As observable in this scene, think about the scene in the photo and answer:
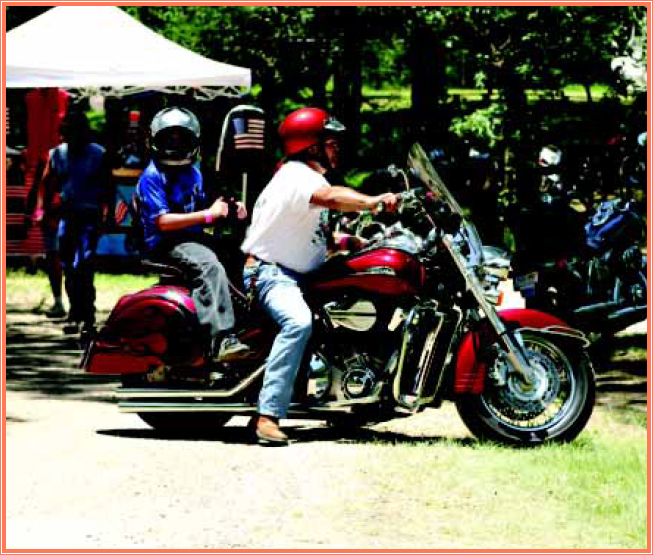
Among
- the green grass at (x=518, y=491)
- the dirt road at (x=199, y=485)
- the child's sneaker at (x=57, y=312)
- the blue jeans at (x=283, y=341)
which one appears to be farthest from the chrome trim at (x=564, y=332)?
the child's sneaker at (x=57, y=312)

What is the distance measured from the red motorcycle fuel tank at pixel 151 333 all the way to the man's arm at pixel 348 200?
1.01 m

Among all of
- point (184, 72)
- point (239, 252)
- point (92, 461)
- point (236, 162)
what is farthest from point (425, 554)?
point (184, 72)

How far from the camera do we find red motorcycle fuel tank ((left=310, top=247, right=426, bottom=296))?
8969 mm

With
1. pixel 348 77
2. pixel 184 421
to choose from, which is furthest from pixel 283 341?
pixel 348 77

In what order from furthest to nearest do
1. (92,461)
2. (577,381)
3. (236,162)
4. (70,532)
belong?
(236,162)
(577,381)
(92,461)
(70,532)

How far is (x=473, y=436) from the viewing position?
920cm

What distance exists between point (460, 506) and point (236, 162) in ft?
21.1

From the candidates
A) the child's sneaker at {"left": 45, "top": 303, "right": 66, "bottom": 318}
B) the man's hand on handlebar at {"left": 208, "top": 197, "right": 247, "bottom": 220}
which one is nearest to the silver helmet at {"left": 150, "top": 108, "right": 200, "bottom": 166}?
the man's hand on handlebar at {"left": 208, "top": 197, "right": 247, "bottom": 220}

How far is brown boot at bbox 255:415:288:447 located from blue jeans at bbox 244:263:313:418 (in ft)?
0.12

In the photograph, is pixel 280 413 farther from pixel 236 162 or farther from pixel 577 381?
pixel 236 162

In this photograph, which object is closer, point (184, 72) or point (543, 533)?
point (543, 533)

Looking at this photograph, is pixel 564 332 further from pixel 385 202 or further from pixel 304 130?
pixel 304 130

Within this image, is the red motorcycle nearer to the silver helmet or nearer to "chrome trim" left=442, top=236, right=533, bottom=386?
"chrome trim" left=442, top=236, right=533, bottom=386

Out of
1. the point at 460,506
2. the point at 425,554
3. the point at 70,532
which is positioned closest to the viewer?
the point at 425,554
